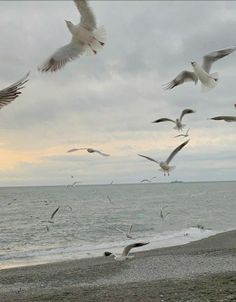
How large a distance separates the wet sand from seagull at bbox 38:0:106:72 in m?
5.15

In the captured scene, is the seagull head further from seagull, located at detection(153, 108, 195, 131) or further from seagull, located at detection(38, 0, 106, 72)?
seagull, located at detection(153, 108, 195, 131)

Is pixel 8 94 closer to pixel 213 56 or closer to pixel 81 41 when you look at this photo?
pixel 81 41

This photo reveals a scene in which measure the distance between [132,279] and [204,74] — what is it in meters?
8.88

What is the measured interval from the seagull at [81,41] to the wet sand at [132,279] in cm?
515

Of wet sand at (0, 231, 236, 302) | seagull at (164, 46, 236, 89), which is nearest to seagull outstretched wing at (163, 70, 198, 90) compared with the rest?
seagull at (164, 46, 236, 89)

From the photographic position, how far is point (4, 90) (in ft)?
17.8

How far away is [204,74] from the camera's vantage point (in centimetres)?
998

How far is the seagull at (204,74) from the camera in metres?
9.66

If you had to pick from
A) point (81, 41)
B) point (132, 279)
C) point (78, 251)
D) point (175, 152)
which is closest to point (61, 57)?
point (81, 41)

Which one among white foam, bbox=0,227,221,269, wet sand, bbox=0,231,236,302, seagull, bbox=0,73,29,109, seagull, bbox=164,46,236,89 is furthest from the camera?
white foam, bbox=0,227,221,269

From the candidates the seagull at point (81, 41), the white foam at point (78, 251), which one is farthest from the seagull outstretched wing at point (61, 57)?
the white foam at point (78, 251)

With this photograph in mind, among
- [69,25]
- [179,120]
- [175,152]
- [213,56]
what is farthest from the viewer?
[175,152]

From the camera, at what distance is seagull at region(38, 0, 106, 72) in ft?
28.1

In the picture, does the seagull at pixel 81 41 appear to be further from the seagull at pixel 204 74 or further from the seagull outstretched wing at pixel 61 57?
the seagull at pixel 204 74
